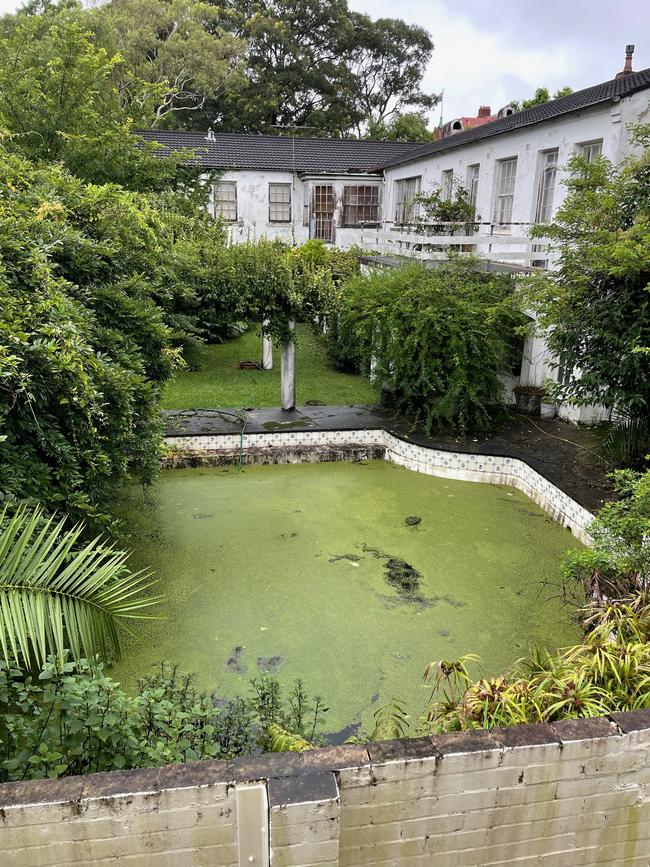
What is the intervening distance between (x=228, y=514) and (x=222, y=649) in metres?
2.42

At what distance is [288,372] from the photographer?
970 cm

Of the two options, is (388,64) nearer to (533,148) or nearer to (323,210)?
(323,210)

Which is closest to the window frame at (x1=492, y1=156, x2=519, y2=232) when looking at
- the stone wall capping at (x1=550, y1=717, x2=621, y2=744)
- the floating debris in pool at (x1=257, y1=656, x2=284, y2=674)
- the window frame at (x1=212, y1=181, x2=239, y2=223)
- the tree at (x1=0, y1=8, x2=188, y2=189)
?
the tree at (x1=0, y1=8, x2=188, y2=189)

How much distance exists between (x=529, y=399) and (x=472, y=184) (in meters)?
5.47

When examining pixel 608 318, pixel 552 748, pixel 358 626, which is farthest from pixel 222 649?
pixel 608 318

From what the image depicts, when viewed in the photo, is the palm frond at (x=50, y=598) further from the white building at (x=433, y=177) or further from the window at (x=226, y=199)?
the window at (x=226, y=199)

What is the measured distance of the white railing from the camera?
9.08 meters

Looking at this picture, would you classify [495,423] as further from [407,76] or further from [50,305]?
[407,76]

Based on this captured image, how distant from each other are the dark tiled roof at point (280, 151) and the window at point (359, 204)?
59cm

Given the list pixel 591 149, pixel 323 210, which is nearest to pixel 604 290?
pixel 591 149

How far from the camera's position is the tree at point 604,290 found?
6324 mm

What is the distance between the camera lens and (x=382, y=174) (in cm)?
1866

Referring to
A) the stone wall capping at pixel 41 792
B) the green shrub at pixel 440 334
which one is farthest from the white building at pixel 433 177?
the stone wall capping at pixel 41 792

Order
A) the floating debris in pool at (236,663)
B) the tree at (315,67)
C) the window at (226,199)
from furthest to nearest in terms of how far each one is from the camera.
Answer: the tree at (315,67), the window at (226,199), the floating debris in pool at (236,663)
